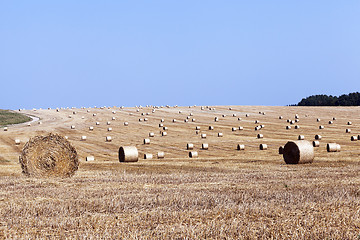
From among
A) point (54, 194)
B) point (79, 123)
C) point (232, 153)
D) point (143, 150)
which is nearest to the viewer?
point (54, 194)

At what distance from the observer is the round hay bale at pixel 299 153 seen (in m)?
25.2

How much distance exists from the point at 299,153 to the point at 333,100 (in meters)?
98.0

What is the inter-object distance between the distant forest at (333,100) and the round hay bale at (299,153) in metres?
84.9

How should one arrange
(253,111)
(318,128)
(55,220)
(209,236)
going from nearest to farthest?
(209,236) < (55,220) < (318,128) < (253,111)

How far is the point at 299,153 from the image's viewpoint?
82.7 ft

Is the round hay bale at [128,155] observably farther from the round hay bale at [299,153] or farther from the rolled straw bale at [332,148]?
the rolled straw bale at [332,148]

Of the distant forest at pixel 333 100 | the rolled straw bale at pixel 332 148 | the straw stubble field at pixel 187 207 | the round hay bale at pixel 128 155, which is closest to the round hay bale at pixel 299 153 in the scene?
the straw stubble field at pixel 187 207

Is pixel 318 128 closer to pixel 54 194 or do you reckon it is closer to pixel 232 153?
pixel 232 153

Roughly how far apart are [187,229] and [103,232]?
4.62 ft

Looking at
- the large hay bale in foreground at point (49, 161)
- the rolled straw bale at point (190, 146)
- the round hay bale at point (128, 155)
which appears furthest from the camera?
the rolled straw bale at point (190, 146)

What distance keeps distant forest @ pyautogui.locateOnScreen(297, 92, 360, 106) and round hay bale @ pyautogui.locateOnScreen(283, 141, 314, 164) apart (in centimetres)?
8490

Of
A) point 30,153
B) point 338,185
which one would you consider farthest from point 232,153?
point 338,185

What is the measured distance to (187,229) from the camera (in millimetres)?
8055

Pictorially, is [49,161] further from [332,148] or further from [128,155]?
[332,148]
